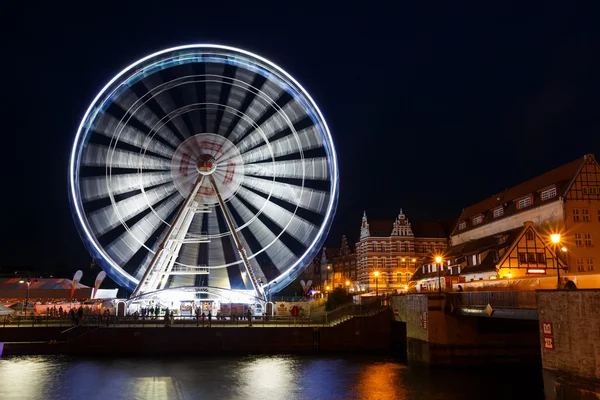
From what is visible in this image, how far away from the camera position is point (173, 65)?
41.8m

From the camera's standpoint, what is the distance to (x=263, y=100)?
42.4m

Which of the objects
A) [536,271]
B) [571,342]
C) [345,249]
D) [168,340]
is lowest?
[168,340]

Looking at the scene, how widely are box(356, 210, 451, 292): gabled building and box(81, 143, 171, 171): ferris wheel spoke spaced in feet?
158

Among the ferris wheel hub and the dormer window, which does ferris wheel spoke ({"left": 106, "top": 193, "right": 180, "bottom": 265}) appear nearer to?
the ferris wheel hub

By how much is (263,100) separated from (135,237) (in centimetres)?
1428

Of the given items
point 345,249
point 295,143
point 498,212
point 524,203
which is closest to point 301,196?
point 295,143

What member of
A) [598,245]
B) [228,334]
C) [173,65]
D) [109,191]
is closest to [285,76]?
[173,65]

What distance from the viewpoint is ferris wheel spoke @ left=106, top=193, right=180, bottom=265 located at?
41.8 metres

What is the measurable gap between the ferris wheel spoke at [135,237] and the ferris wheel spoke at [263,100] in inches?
350

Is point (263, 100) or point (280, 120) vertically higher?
point (263, 100)

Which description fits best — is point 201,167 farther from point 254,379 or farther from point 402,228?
point 402,228

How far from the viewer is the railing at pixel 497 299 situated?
23.7 metres

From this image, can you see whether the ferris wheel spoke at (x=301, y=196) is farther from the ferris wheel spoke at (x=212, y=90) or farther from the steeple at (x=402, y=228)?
the steeple at (x=402, y=228)

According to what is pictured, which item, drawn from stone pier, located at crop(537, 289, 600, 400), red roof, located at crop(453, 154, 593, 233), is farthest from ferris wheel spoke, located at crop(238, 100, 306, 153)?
stone pier, located at crop(537, 289, 600, 400)
